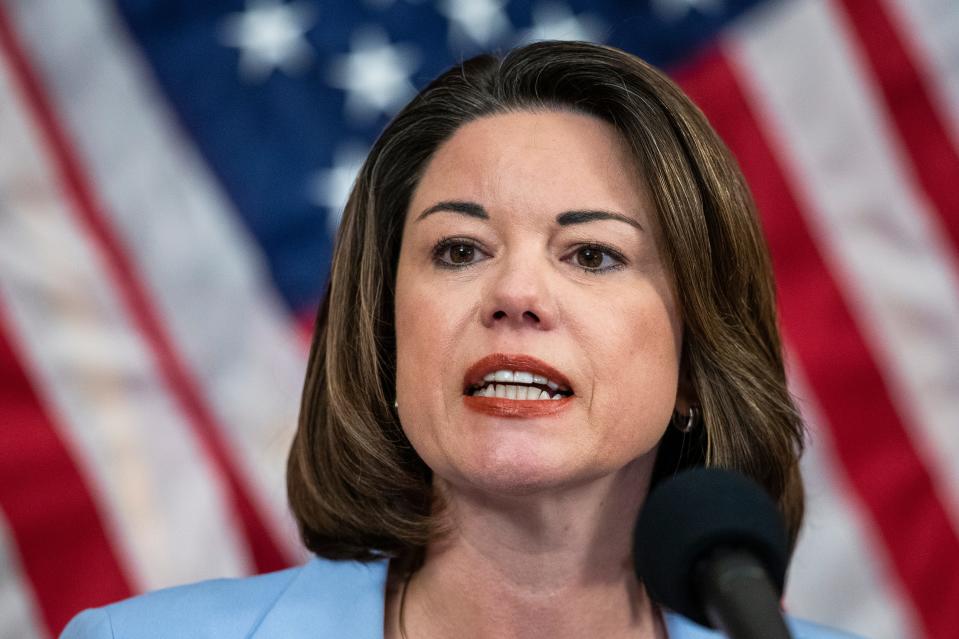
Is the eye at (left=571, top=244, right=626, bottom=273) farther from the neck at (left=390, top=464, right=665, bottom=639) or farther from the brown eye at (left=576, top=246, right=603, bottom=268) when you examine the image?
the neck at (left=390, top=464, right=665, bottom=639)

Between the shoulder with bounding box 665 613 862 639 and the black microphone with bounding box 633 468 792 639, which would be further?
the shoulder with bounding box 665 613 862 639

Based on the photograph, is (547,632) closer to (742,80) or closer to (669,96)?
(669,96)

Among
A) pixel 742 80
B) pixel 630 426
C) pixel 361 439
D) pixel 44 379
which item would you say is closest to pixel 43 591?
pixel 44 379

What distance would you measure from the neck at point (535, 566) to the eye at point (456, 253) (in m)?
0.34

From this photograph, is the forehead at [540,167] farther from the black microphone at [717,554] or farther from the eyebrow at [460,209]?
the black microphone at [717,554]

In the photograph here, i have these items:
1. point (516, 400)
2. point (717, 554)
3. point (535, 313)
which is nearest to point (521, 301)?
point (535, 313)

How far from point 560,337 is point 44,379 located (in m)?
1.40

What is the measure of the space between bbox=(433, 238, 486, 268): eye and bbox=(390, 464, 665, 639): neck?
0.34 meters

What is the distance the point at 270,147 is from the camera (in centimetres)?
281

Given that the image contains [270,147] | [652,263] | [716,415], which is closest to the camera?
[652,263]

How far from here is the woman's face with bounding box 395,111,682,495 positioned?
5.32 ft

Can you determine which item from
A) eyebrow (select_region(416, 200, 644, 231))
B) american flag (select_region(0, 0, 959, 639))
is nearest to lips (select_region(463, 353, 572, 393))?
eyebrow (select_region(416, 200, 644, 231))

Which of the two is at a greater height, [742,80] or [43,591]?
[742,80]

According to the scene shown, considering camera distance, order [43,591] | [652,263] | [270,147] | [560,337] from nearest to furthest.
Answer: [560,337] → [652,263] → [43,591] → [270,147]
